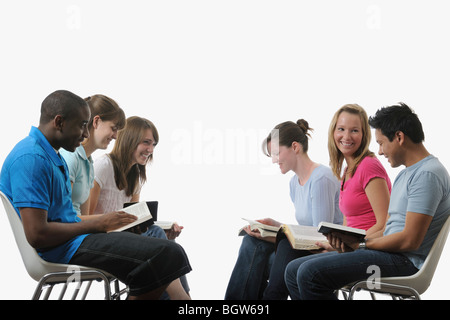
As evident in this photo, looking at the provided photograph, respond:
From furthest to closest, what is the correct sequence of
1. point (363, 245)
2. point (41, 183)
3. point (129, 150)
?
point (129, 150) < point (363, 245) < point (41, 183)

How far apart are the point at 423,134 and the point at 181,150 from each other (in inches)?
79.5

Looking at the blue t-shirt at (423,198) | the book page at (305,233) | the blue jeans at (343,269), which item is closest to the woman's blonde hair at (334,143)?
the book page at (305,233)

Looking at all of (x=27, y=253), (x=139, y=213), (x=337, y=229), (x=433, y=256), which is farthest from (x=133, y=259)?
(x=433, y=256)

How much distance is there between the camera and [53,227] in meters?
1.92

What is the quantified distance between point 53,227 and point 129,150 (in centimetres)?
127

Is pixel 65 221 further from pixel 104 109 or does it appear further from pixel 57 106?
pixel 104 109

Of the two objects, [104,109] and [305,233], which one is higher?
[104,109]

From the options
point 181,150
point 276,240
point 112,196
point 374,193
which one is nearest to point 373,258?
point 374,193

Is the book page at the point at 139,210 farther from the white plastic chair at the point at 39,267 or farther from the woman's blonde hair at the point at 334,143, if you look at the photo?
the woman's blonde hair at the point at 334,143

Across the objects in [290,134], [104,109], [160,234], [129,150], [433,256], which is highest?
[104,109]

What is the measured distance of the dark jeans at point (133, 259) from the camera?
1977 mm

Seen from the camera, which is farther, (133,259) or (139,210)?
(139,210)

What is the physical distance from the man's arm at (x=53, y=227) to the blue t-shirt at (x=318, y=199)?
45.4 inches

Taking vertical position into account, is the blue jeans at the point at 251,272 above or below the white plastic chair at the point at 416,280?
below
